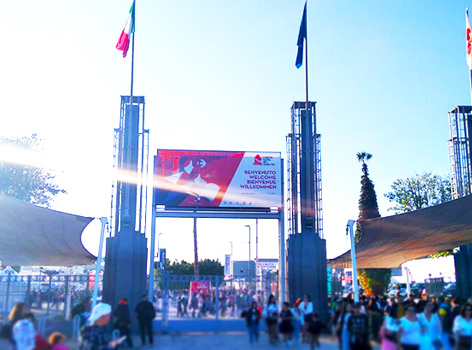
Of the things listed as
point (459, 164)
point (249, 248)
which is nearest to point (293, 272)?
point (459, 164)

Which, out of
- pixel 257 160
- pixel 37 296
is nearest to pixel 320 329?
pixel 257 160

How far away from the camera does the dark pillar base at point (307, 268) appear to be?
21453 millimetres

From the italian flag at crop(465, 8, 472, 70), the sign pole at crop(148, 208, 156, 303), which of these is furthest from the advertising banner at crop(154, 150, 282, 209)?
the italian flag at crop(465, 8, 472, 70)

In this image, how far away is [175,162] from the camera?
23.4 m

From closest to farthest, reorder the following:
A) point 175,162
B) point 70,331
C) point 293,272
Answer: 1. point 70,331
2. point 293,272
3. point 175,162

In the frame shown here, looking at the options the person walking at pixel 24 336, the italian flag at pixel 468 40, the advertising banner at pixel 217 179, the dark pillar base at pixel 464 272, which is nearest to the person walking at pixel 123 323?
the person walking at pixel 24 336

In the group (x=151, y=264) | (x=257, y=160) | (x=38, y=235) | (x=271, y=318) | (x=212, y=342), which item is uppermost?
(x=257, y=160)

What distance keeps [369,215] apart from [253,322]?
121 feet

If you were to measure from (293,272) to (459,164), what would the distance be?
8873 millimetres

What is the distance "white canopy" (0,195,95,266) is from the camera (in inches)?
793

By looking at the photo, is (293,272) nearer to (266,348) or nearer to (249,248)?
(266,348)

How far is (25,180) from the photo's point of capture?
46156 mm

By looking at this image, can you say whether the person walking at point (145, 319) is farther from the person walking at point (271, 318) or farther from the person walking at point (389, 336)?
the person walking at point (389, 336)

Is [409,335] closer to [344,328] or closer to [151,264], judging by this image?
[344,328]
